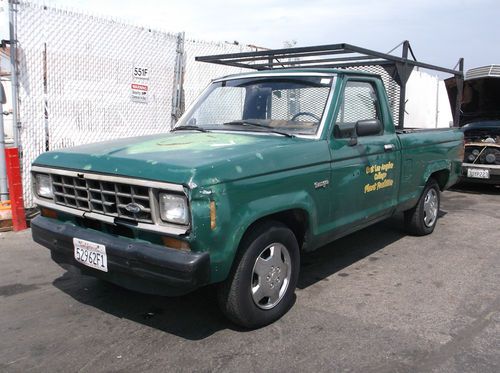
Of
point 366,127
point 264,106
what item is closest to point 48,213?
point 264,106

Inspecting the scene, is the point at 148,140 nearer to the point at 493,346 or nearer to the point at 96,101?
the point at 493,346

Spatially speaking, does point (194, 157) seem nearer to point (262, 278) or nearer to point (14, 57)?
point (262, 278)

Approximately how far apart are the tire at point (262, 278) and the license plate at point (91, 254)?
804mm

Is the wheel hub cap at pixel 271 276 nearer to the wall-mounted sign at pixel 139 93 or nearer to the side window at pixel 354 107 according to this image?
the side window at pixel 354 107

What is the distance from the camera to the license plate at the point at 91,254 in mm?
3152

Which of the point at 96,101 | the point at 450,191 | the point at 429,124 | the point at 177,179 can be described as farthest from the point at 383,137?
the point at 450,191

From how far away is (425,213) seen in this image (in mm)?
5879

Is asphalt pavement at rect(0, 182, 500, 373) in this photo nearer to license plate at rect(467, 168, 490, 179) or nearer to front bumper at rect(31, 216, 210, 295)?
front bumper at rect(31, 216, 210, 295)

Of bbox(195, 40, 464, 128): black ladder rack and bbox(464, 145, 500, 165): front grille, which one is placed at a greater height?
bbox(195, 40, 464, 128): black ladder rack

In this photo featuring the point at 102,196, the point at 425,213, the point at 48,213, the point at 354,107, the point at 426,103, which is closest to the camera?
the point at 102,196

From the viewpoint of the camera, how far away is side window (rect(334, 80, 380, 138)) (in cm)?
408

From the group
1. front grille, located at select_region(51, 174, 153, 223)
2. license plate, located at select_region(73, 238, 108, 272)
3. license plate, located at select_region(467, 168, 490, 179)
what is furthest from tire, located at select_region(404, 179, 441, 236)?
license plate, located at select_region(73, 238, 108, 272)

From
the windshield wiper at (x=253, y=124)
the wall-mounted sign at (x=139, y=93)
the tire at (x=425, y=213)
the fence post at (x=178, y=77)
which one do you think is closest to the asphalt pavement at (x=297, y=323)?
the tire at (x=425, y=213)

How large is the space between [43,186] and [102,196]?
2.87 feet
